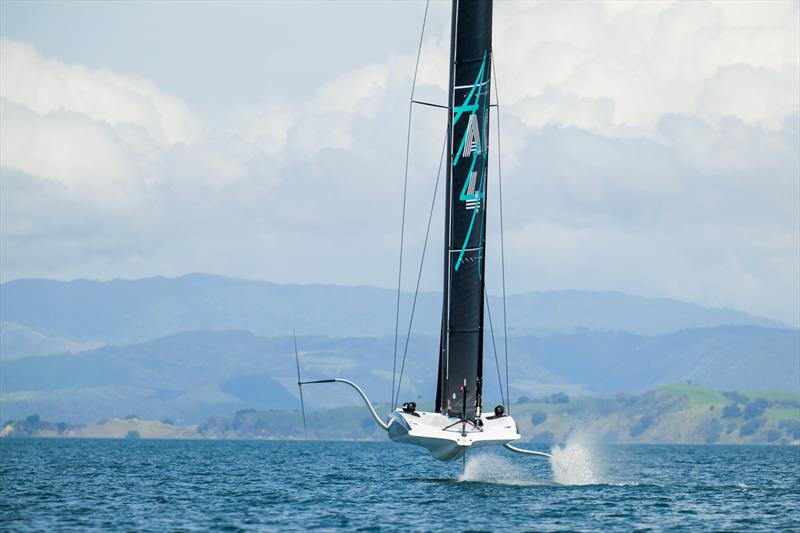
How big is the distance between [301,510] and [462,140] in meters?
20.5

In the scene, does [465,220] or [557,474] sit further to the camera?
[557,474]

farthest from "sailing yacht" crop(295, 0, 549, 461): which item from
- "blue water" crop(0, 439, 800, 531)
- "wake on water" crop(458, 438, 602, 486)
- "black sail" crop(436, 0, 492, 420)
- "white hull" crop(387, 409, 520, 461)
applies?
"wake on water" crop(458, 438, 602, 486)

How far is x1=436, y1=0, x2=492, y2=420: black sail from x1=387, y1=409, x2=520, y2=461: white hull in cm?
146

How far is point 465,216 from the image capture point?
227ft

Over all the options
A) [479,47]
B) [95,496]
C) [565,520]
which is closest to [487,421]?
[565,520]

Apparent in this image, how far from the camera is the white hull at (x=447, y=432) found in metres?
66.0

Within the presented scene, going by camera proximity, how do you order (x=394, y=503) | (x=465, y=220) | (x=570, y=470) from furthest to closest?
(x=570, y=470)
(x=394, y=503)
(x=465, y=220)

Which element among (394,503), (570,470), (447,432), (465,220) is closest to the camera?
(447,432)

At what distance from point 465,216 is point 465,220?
8.1 inches

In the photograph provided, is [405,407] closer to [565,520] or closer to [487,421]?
[487,421]

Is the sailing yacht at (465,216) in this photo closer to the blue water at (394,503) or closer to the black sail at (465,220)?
the black sail at (465,220)

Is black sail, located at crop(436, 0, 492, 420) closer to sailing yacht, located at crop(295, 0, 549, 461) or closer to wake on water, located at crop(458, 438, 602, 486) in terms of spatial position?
sailing yacht, located at crop(295, 0, 549, 461)

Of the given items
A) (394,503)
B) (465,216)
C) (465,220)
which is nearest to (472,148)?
(465,216)

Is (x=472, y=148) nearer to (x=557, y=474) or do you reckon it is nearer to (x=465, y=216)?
(x=465, y=216)
